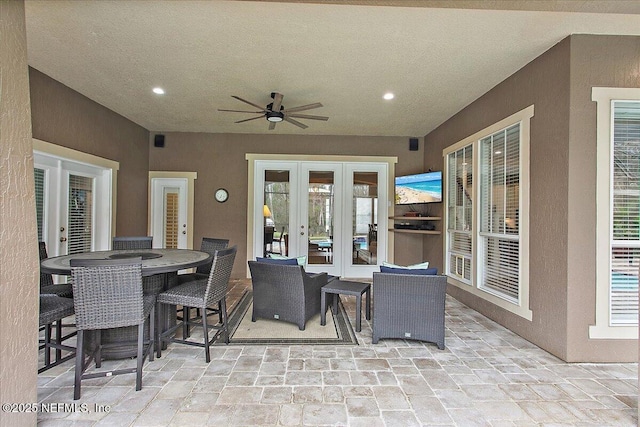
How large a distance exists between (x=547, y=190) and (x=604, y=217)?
0.48 m

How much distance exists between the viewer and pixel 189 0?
89.6 inches

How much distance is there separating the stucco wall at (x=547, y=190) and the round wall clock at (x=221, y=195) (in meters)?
4.79

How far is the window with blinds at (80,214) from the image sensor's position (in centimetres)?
434

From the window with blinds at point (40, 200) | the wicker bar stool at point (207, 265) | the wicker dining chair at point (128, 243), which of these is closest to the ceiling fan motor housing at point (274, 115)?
the wicker bar stool at point (207, 265)

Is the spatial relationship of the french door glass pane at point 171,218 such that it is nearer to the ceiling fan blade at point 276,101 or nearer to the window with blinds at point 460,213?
the ceiling fan blade at point 276,101

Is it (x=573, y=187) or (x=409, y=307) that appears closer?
(x=573, y=187)

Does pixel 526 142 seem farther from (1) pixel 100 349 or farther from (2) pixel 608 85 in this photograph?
(1) pixel 100 349

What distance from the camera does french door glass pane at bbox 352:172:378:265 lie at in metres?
6.23

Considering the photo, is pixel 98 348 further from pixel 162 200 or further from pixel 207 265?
pixel 162 200

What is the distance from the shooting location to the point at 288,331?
134 inches

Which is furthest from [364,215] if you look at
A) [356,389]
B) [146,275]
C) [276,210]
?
[146,275]

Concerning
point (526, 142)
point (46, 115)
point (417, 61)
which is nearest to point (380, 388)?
point (526, 142)

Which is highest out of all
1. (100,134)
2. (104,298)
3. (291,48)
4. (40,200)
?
(291,48)

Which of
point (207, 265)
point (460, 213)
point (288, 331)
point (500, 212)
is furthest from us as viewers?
point (460, 213)
